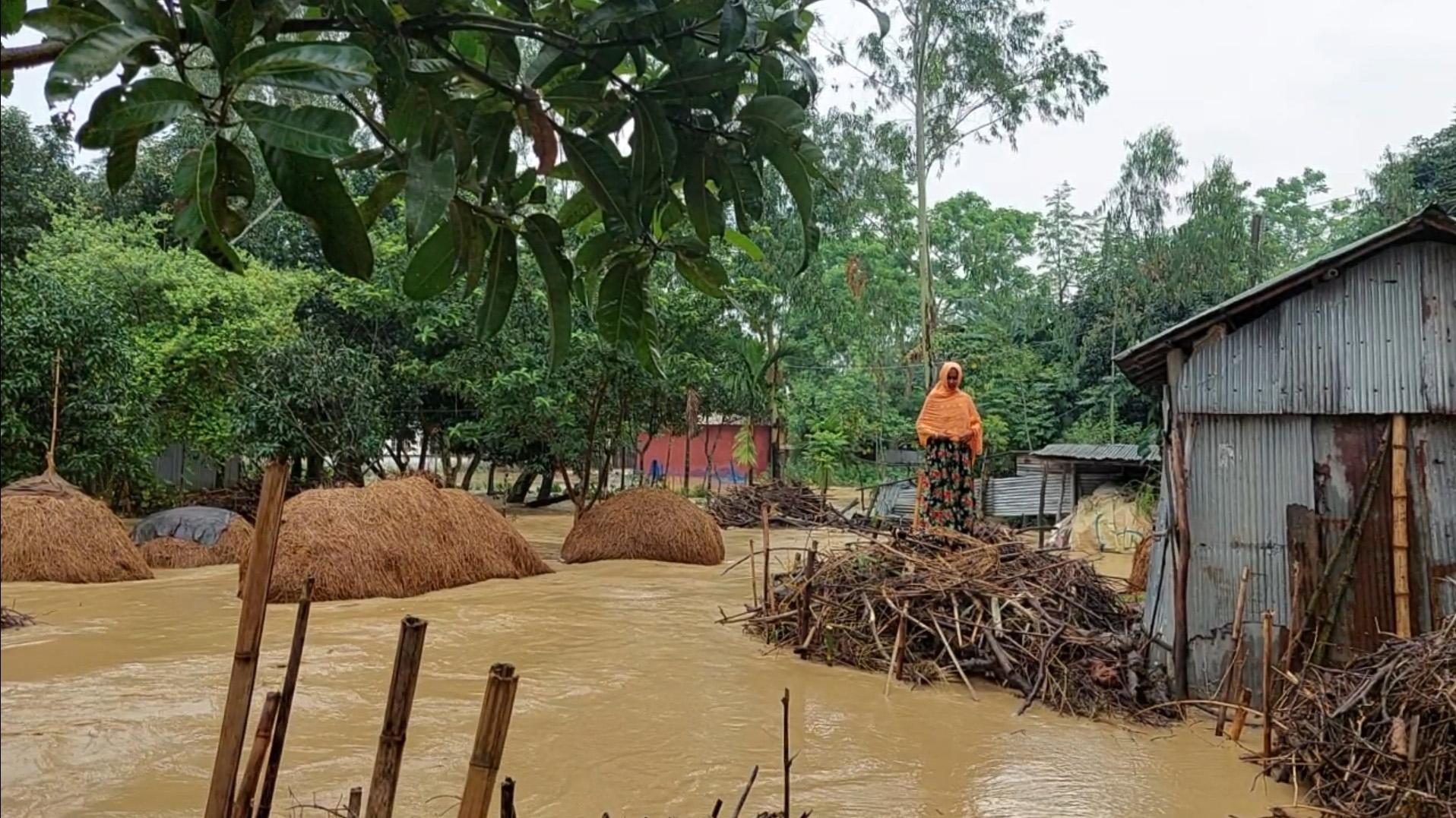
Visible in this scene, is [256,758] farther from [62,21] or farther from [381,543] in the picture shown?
[381,543]

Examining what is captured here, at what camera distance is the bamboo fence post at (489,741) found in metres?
1.07

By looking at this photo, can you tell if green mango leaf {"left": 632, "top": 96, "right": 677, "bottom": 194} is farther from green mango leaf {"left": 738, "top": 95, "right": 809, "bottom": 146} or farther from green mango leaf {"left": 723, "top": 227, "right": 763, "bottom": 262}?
green mango leaf {"left": 723, "top": 227, "right": 763, "bottom": 262}

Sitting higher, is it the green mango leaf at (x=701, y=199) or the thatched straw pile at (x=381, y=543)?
the green mango leaf at (x=701, y=199)

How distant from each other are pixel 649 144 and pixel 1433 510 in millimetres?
5549

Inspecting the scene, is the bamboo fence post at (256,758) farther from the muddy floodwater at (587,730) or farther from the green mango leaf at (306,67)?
the muddy floodwater at (587,730)

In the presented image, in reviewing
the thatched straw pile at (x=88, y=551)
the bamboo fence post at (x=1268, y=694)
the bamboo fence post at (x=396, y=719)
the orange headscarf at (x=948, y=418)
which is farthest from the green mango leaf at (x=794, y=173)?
the orange headscarf at (x=948, y=418)

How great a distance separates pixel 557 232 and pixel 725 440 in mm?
23997

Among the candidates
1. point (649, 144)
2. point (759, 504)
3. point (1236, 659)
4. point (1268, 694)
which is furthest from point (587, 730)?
point (759, 504)

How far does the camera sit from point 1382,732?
393 cm

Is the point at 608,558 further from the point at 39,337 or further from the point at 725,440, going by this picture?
the point at 725,440

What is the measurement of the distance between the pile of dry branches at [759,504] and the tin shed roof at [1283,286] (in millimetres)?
11285

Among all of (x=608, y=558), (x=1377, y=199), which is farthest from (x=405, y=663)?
(x=1377, y=199)

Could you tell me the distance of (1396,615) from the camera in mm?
5297

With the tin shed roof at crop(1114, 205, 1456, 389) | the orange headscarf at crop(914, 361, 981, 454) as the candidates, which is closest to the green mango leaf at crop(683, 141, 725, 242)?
the tin shed roof at crop(1114, 205, 1456, 389)
